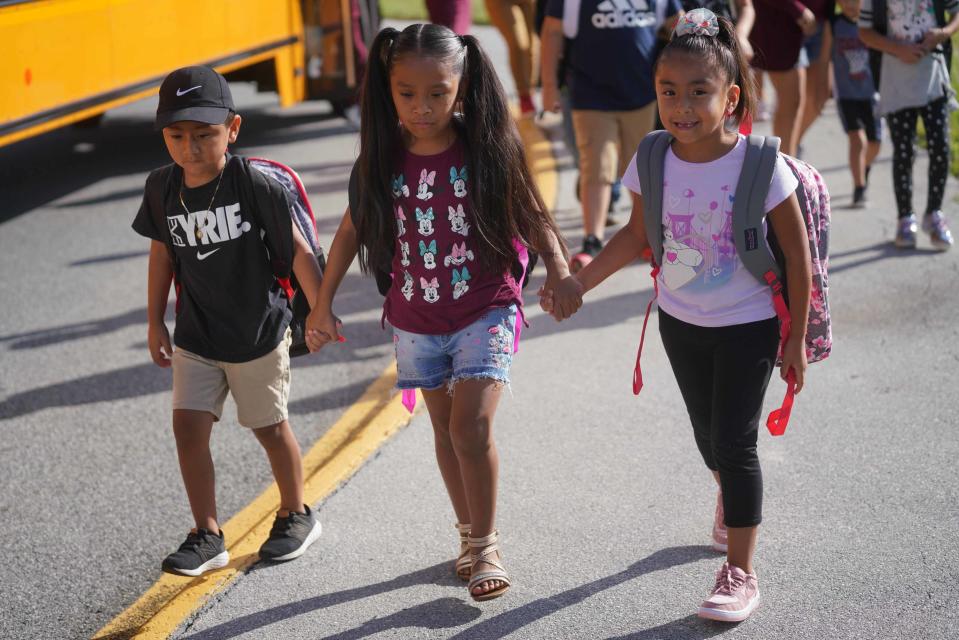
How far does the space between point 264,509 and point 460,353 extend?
1.23 m

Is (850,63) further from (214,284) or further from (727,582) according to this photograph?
(214,284)

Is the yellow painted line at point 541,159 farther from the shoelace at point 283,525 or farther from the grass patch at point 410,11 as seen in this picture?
the grass patch at point 410,11

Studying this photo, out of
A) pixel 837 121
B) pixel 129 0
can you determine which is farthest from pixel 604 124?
pixel 837 121

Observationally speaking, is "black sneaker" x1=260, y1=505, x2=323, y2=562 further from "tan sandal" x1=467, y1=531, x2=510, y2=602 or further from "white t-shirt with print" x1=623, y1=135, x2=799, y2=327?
"white t-shirt with print" x1=623, y1=135, x2=799, y2=327

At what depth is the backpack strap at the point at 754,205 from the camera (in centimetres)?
310

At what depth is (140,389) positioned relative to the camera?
17.7ft

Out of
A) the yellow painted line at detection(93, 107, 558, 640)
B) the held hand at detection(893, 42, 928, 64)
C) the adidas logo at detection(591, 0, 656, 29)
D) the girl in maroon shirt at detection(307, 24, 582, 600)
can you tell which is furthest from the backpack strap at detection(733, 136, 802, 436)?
the held hand at detection(893, 42, 928, 64)

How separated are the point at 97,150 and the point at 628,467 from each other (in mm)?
7956

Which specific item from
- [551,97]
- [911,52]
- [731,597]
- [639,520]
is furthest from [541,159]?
[731,597]

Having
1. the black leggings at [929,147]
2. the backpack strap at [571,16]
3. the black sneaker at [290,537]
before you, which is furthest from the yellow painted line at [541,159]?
the black sneaker at [290,537]

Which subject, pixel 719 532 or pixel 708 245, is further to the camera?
pixel 719 532

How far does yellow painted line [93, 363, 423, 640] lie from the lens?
3512mm

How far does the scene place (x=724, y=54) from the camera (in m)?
3.19

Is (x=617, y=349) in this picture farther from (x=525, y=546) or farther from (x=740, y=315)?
(x=740, y=315)
